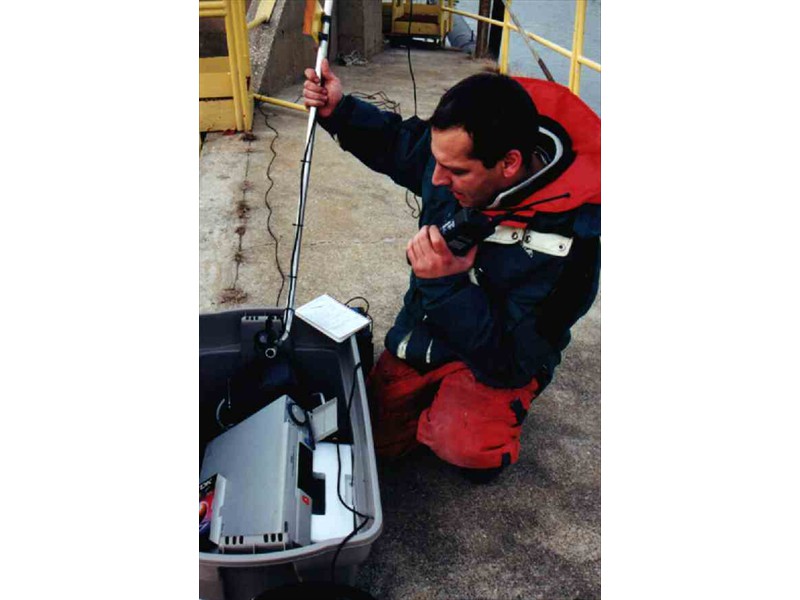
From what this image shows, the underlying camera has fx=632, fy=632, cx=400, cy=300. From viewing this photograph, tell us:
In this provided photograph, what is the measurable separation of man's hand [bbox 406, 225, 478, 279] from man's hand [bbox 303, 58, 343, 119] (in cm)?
61

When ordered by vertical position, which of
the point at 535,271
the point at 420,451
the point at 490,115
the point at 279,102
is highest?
the point at 490,115

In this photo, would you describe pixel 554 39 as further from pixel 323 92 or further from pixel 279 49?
pixel 323 92

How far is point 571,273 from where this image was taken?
1.70 meters

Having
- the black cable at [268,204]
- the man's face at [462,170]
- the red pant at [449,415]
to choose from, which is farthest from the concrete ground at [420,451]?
the man's face at [462,170]

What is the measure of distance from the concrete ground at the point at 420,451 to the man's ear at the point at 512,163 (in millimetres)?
1023

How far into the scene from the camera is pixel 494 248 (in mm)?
1778

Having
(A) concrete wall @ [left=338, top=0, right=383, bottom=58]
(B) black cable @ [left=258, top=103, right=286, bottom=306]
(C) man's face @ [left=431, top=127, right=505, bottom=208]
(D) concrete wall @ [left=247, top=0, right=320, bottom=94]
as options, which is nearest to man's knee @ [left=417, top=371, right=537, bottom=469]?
(C) man's face @ [left=431, top=127, right=505, bottom=208]

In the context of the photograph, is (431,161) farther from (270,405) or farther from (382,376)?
(270,405)

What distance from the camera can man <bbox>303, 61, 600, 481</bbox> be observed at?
1628 millimetres

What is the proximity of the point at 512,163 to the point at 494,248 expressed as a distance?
243 mm

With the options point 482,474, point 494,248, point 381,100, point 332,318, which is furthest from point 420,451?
point 381,100

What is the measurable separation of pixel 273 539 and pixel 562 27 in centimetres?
1191

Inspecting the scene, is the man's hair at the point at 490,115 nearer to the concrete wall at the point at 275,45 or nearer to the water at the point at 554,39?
the water at the point at 554,39

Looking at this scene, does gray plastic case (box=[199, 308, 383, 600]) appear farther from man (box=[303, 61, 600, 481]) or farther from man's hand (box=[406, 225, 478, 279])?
man's hand (box=[406, 225, 478, 279])
